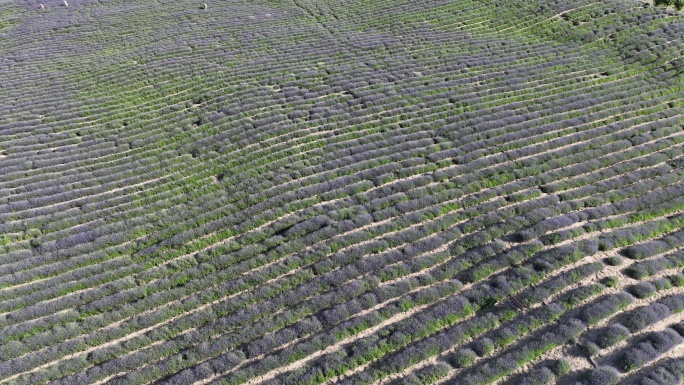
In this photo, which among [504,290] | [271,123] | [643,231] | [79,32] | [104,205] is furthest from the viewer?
[79,32]

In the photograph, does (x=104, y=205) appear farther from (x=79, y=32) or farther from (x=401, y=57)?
(x=79, y=32)

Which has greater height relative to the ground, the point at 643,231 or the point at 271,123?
the point at 643,231

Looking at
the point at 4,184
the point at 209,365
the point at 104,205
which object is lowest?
the point at 4,184

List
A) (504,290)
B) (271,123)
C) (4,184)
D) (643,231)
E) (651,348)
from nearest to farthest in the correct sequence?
(651,348)
(504,290)
(643,231)
(4,184)
(271,123)

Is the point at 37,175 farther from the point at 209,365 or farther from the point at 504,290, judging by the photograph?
the point at 504,290

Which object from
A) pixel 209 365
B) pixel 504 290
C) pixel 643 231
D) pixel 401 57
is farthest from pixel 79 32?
pixel 643 231

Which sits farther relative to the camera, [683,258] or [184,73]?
[184,73]

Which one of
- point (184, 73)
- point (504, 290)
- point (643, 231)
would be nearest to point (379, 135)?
point (504, 290)
